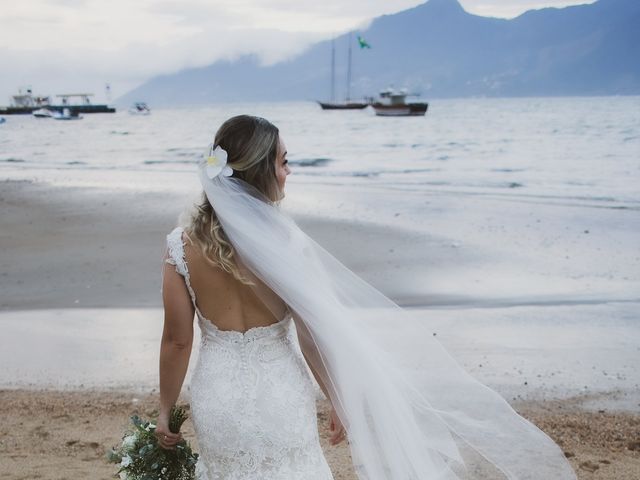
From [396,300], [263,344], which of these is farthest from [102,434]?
[396,300]

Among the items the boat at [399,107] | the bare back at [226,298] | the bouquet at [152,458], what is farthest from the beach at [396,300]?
the boat at [399,107]

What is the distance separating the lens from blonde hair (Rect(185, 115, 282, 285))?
2268 mm

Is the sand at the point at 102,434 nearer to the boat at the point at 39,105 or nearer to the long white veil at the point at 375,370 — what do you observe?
the long white veil at the point at 375,370

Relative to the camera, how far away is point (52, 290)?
8.25 metres

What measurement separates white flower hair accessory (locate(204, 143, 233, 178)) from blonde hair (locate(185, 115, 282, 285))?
0.08 ft

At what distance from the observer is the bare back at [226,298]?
2.31m

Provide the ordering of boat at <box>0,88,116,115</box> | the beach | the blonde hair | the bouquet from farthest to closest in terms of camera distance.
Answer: boat at <box>0,88,116,115</box>
the beach
the bouquet
the blonde hair

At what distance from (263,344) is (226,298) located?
0.67 feet

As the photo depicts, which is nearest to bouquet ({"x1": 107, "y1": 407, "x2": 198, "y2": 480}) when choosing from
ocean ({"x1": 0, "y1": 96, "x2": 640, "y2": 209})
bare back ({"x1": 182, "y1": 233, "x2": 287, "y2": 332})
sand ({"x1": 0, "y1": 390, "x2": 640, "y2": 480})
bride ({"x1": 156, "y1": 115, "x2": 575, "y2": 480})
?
bride ({"x1": 156, "y1": 115, "x2": 575, "y2": 480})

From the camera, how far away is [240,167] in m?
2.31

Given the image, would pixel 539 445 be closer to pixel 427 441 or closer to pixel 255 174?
pixel 427 441

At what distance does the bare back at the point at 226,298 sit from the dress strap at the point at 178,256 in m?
0.01

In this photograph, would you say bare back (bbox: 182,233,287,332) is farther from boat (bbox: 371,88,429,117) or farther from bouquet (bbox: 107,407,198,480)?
boat (bbox: 371,88,429,117)

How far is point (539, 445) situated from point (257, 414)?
1.25m
